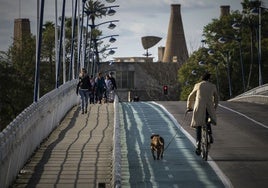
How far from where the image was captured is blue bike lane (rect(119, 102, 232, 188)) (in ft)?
55.2

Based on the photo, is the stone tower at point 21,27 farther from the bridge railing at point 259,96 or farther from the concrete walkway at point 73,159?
the concrete walkway at point 73,159

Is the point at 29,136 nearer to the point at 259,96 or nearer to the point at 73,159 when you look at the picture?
the point at 73,159

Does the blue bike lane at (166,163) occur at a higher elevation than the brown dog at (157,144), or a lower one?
lower

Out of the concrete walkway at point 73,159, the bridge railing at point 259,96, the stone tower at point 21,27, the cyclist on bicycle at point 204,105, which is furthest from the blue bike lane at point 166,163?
the stone tower at point 21,27

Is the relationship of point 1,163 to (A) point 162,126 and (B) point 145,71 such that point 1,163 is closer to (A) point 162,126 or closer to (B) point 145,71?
(A) point 162,126

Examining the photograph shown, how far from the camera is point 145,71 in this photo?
160500 millimetres

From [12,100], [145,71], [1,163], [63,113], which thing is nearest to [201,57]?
[12,100]

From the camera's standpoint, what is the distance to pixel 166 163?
63.7ft

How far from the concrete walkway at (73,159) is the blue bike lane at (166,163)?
1.51 feet

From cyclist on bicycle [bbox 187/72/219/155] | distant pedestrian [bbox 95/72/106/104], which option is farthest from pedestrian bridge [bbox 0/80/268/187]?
distant pedestrian [bbox 95/72/106/104]

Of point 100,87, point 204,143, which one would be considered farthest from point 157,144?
point 100,87

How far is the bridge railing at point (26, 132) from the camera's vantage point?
1528cm

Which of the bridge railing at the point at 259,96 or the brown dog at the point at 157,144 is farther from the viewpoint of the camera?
the bridge railing at the point at 259,96

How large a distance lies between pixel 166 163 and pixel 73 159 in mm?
2116
